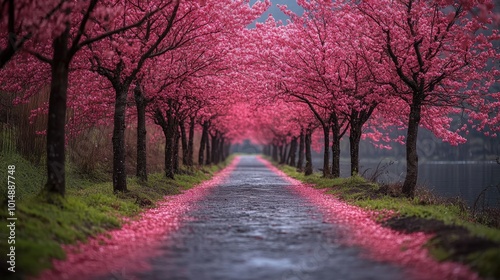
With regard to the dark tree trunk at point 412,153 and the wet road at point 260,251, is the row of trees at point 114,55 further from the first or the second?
the dark tree trunk at point 412,153

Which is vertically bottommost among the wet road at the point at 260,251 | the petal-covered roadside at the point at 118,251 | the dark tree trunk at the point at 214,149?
the petal-covered roadside at the point at 118,251

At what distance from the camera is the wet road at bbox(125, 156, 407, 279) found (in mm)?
8852

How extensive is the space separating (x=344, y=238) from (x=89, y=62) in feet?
47.3

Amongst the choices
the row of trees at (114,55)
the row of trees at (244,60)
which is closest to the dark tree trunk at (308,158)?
the row of trees at (244,60)

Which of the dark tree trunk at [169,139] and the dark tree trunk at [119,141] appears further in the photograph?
the dark tree trunk at [169,139]

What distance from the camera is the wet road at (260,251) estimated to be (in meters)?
8.85

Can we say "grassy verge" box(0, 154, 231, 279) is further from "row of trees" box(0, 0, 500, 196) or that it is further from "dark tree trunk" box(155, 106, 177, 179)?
"dark tree trunk" box(155, 106, 177, 179)

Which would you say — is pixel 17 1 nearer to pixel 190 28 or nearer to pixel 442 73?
pixel 190 28

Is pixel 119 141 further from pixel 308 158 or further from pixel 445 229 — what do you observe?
pixel 308 158

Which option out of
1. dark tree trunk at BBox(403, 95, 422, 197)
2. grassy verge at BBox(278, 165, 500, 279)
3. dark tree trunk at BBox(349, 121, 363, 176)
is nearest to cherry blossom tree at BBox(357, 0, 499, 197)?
dark tree trunk at BBox(403, 95, 422, 197)

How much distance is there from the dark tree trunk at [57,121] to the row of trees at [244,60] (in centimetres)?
3

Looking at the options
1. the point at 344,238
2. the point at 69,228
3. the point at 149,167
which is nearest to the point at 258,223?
the point at 344,238

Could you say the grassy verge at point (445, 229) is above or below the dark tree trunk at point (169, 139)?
below

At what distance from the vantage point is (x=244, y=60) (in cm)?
3003
